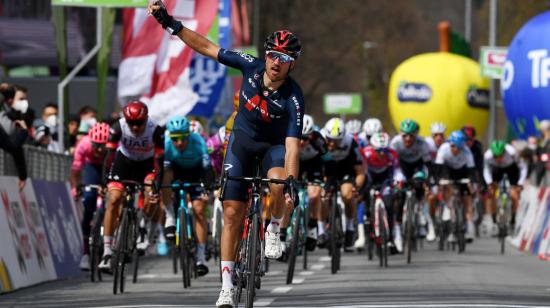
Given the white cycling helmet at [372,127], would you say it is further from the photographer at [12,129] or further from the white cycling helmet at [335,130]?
the photographer at [12,129]

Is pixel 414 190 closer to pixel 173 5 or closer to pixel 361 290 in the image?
pixel 173 5

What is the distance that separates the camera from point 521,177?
35.0 metres

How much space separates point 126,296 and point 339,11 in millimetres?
55841

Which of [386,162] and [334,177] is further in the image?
[386,162]

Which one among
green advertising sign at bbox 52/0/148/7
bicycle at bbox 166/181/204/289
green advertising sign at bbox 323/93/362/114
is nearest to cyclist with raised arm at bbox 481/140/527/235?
green advertising sign at bbox 52/0/148/7

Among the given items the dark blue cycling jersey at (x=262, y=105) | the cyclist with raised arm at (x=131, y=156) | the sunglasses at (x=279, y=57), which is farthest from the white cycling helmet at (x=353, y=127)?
the sunglasses at (x=279, y=57)

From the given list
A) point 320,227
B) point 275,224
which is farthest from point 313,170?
point 275,224

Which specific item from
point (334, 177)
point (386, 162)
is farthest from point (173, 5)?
point (334, 177)

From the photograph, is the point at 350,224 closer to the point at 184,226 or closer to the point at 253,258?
the point at 184,226

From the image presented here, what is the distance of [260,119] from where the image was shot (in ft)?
40.1

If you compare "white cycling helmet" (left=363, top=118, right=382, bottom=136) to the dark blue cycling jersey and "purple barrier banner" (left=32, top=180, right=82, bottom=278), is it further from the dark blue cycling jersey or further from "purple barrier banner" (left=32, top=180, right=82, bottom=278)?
the dark blue cycling jersey

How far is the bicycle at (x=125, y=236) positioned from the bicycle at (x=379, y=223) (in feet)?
14.6

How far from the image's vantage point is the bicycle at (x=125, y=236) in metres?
15.9

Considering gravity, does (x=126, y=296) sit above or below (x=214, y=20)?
below
